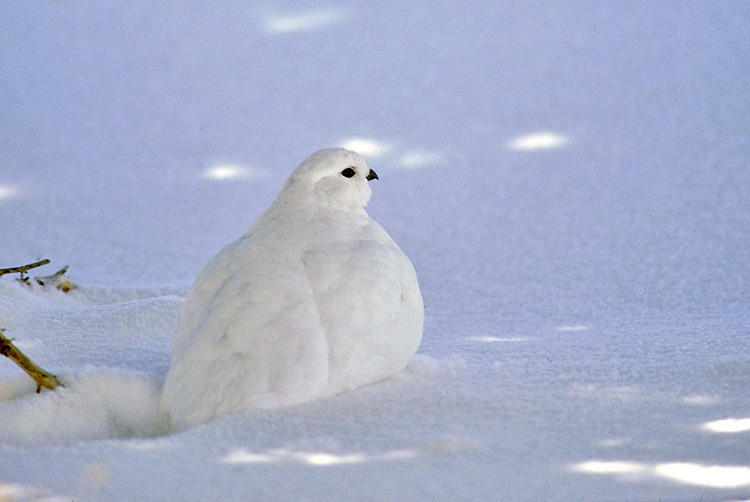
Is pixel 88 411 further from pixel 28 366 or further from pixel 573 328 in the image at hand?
pixel 573 328

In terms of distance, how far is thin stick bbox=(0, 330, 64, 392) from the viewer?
1545mm

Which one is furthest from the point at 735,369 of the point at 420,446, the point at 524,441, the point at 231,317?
the point at 231,317

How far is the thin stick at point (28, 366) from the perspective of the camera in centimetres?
154

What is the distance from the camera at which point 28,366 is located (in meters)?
1.57

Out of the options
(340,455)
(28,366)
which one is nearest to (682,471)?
(340,455)

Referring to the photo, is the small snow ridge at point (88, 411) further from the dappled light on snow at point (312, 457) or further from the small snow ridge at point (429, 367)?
the small snow ridge at point (429, 367)

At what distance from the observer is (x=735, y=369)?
1733 mm

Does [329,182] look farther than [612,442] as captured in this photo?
Yes

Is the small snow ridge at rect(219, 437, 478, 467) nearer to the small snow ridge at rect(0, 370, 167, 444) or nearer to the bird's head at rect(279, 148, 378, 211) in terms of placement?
the small snow ridge at rect(0, 370, 167, 444)

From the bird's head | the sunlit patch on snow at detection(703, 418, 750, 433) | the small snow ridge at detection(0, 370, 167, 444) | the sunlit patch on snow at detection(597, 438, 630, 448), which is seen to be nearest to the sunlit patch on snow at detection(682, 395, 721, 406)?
the sunlit patch on snow at detection(703, 418, 750, 433)

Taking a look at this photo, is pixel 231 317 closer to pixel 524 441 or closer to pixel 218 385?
pixel 218 385

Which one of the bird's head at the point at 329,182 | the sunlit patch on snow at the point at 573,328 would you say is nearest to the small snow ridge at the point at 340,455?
the bird's head at the point at 329,182

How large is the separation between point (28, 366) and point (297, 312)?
1.43ft

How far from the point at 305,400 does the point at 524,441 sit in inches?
14.6
